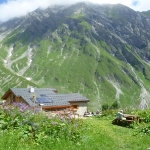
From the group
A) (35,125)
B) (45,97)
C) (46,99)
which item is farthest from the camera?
(45,97)

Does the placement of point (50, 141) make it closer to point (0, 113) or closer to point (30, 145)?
point (30, 145)

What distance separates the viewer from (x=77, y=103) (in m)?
57.5

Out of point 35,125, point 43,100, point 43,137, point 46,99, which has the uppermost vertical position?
point 46,99

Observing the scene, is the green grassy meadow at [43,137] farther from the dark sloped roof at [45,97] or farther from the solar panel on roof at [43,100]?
the solar panel on roof at [43,100]

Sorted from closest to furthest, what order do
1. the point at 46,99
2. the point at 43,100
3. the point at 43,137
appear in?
1. the point at 43,137
2. the point at 43,100
3. the point at 46,99

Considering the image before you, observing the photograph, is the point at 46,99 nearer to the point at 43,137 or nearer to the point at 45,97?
the point at 45,97

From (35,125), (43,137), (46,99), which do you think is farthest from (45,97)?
(43,137)

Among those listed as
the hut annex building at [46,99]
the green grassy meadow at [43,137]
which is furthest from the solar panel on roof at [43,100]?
the green grassy meadow at [43,137]

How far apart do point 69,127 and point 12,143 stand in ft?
10.4

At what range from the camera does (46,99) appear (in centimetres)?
5009

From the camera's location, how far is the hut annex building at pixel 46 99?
48312 mm

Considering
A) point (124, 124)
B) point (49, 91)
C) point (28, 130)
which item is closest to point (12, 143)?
point (28, 130)

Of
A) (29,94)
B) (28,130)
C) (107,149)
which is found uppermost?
(29,94)

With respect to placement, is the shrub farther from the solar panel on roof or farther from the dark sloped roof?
the solar panel on roof
